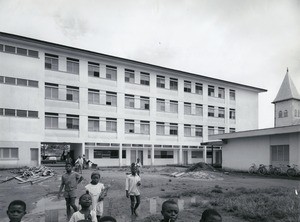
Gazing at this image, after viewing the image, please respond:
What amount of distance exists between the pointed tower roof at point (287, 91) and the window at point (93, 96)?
33836 millimetres

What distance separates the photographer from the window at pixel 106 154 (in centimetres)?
3388

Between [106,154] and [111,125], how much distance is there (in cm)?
345

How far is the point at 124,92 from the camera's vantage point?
118 ft

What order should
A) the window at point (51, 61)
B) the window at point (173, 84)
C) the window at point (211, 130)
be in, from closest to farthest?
1. the window at point (51, 61)
2. the window at point (173, 84)
3. the window at point (211, 130)

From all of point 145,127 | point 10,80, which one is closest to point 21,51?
point 10,80

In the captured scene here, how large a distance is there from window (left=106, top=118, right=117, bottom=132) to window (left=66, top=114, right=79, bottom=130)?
3664mm

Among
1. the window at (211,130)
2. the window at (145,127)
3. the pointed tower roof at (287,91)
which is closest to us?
the window at (145,127)

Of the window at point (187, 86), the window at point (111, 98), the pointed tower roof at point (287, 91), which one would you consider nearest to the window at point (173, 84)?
the window at point (187, 86)

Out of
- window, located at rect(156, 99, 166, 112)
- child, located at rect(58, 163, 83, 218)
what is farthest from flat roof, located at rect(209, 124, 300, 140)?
child, located at rect(58, 163, 83, 218)

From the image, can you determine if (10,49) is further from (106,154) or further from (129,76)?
(106,154)

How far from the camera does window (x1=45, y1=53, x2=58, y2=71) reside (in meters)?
30.8

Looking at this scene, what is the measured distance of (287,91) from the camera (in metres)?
51.8

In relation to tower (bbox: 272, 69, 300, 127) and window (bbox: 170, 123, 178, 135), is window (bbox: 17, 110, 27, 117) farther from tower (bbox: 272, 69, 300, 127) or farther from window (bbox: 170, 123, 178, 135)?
tower (bbox: 272, 69, 300, 127)

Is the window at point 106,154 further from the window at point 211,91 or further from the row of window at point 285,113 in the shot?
the row of window at point 285,113
